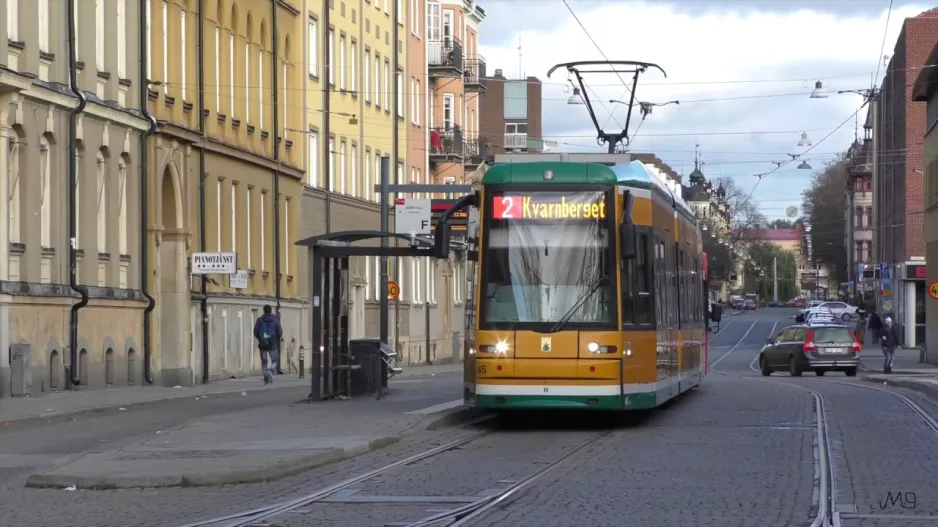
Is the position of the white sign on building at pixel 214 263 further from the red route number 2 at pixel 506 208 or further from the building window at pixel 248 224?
the red route number 2 at pixel 506 208

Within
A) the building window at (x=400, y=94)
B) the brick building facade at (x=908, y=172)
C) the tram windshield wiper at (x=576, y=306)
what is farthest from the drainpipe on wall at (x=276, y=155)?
the brick building facade at (x=908, y=172)

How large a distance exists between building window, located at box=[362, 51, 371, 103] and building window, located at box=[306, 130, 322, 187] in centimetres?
588

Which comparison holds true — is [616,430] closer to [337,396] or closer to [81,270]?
[337,396]

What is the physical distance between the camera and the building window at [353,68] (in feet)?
192

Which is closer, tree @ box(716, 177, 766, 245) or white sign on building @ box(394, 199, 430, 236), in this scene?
white sign on building @ box(394, 199, 430, 236)

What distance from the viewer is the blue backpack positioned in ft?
128

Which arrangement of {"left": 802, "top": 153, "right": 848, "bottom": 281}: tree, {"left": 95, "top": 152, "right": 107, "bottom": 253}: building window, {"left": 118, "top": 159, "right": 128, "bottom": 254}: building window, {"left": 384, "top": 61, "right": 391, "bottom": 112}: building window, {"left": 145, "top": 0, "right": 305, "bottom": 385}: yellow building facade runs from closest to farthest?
{"left": 95, "top": 152, "right": 107, "bottom": 253}: building window, {"left": 118, "top": 159, "right": 128, "bottom": 254}: building window, {"left": 145, "top": 0, "right": 305, "bottom": 385}: yellow building facade, {"left": 384, "top": 61, "right": 391, "bottom": 112}: building window, {"left": 802, "top": 153, "right": 848, "bottom": 281}: tree

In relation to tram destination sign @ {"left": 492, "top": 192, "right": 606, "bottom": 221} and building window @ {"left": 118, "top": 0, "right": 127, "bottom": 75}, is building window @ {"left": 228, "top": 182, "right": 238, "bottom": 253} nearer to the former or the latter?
building window @ {"left": 118, "top": 0, "right": 127, "bottom": 75}

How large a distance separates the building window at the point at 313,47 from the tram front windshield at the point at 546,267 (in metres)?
34.1

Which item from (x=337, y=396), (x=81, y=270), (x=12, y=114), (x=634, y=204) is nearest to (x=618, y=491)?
(x=634, y=204)

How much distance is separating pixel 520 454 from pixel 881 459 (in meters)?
3.65

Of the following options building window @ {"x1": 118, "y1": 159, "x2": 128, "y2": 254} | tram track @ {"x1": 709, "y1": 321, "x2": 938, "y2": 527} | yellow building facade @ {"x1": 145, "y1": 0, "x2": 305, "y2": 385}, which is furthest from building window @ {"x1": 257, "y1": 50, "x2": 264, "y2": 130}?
tram track @ {"x1": 709, "y1": 321, "x2": 938, "y2": 527}

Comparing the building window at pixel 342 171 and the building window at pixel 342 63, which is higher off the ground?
the building window at pixel 342 63

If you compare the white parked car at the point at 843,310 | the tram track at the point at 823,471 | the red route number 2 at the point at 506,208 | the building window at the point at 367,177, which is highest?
the building window at the point at 367,177
